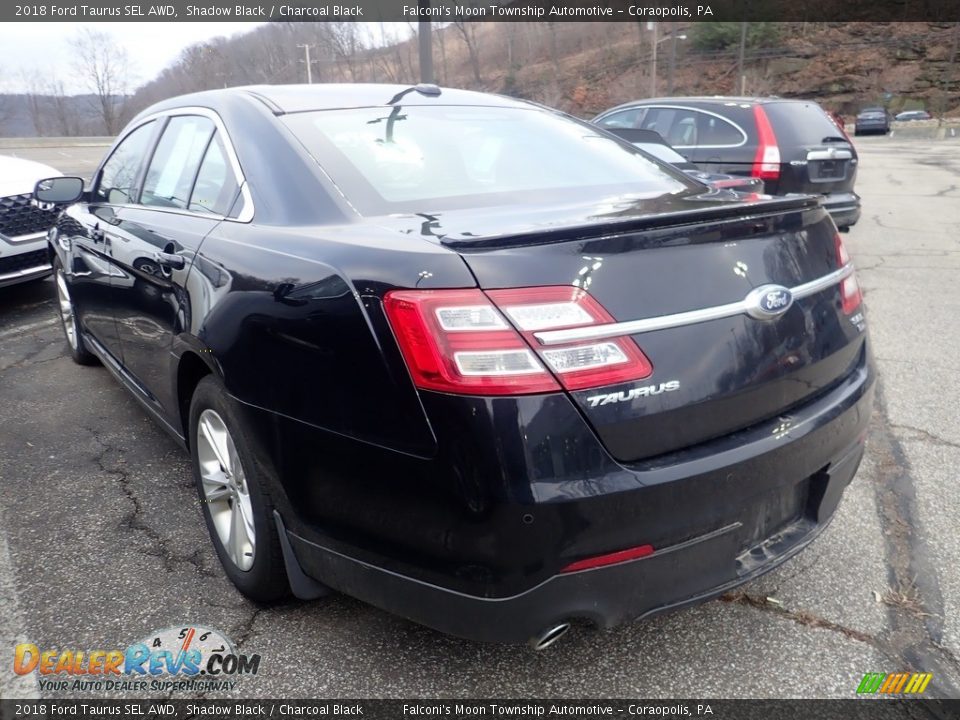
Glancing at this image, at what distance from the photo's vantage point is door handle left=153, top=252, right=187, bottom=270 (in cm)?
245

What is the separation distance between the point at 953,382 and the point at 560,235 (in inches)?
139

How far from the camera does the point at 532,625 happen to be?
1.63m

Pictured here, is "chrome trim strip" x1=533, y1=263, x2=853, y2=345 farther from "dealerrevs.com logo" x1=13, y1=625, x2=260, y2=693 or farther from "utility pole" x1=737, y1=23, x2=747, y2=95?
"utility pole" x1=737, y1=23, x2=747, y2=95

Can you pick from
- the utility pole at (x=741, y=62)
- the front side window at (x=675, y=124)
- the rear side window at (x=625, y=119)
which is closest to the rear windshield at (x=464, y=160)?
the front side window at (x=675, y=124)

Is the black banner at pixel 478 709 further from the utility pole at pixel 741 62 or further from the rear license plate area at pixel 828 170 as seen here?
the utility pole at pixel 741 62

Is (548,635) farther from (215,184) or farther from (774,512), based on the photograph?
(215,184)

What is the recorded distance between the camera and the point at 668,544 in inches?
66.1

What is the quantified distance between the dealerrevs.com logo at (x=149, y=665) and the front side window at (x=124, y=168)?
6.72ft

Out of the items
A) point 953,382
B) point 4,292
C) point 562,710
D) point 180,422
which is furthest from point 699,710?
point 4,292

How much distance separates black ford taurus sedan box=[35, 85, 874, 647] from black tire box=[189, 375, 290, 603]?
0.01 meters

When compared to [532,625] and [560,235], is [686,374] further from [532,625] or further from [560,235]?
[532,625]

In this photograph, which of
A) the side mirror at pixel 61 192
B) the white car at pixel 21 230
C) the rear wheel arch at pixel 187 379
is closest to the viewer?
the rear wheel arch at pixel 187 379

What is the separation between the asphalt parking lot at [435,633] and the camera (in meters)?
2.03

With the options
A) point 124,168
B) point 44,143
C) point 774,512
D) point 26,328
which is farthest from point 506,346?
point 44,143
